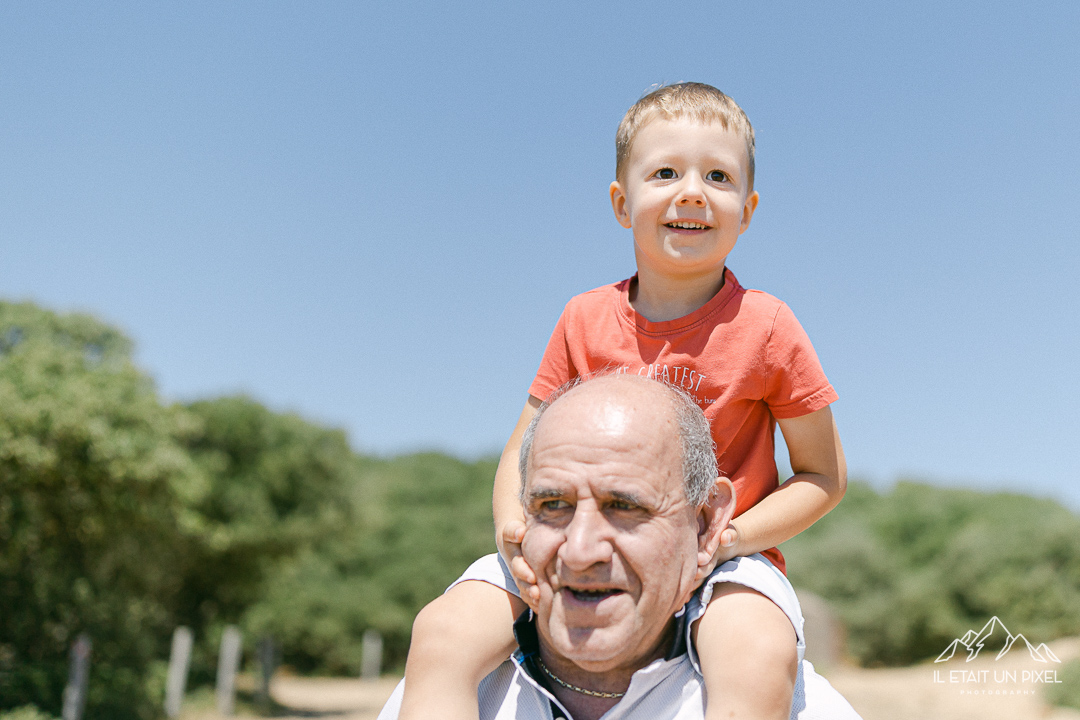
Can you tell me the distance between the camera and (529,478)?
230 cm

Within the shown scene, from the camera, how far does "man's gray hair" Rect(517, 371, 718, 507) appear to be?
223 cm

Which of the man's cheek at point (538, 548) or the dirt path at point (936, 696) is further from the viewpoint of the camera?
the dirt path at point (936, 696)

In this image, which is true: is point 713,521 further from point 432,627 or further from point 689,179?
point 689,179

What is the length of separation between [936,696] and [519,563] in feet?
77.2

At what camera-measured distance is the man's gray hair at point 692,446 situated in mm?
2229

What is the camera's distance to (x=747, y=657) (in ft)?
6.79

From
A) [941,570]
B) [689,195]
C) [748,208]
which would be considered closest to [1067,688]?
[941,570]

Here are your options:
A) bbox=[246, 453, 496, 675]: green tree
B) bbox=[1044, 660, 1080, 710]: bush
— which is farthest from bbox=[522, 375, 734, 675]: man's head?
bbox=[246, 453, 496, 675]: green tree

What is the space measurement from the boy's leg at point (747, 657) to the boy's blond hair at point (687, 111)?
1230mm

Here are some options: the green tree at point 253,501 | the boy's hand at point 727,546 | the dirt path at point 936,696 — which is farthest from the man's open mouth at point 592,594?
the green tree at point 253,501

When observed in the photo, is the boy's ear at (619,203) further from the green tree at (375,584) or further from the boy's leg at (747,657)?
the green tree at (375,584)

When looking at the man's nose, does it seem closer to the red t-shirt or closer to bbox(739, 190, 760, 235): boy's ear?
the red t-shirt

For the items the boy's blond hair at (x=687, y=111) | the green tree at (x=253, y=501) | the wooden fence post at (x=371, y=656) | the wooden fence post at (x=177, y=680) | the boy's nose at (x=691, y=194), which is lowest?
the wooden fence post at (x=371, y=656)

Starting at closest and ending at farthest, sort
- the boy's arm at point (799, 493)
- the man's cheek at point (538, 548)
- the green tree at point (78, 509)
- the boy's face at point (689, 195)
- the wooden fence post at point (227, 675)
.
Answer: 1. the man's cheek at point (538, 548)
2. the boy's arm at point (799, 493)
3. the boy's face at point (689, 195)
4. the green tree at point (78, 509)
5. the wooden fence post at point (227, 675)
